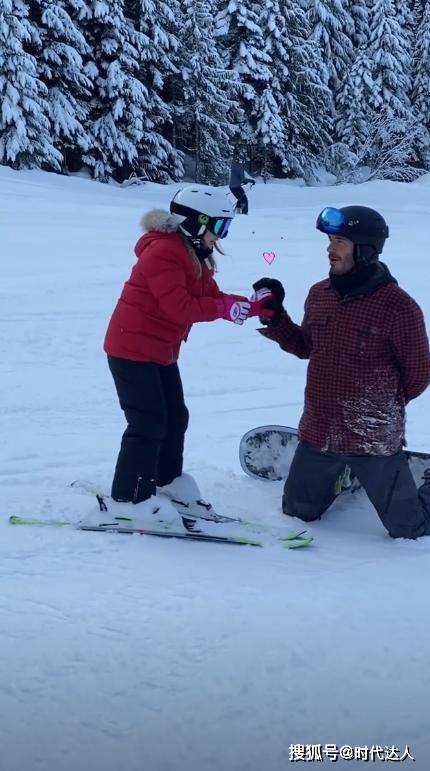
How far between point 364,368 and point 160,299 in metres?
1.17

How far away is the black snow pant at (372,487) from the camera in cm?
401

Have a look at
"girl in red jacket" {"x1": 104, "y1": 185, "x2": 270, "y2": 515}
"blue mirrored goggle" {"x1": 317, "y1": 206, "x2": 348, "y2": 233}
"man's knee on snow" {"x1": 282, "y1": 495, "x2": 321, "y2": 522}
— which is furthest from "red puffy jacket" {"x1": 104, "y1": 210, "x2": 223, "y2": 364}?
A: "man's knee on snow" {"x1": 282, "y1": 495, "x2": 321, "y2": 522}

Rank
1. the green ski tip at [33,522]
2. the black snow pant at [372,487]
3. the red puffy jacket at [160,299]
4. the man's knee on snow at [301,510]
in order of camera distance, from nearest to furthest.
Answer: the red puffy jacket at [160,299] < the green ski tip at [33,522] < the black snow pant at [372,487] < the man's knee on snow at [301,510]

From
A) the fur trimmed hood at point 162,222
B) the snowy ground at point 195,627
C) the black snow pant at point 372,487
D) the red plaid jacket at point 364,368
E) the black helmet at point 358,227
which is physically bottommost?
the snowy ground at point 195,627

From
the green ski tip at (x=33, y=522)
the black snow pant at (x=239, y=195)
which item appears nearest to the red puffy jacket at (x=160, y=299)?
the black snow pant at (x=239, y=195)

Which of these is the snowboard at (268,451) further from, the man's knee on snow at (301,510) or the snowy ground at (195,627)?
the man's knee on snow at (301,510)

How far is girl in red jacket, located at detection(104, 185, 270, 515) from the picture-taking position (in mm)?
3684

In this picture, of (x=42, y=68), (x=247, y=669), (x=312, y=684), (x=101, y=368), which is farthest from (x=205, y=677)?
(x=42, y=68)

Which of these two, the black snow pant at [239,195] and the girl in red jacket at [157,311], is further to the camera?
the black snow pant at [239,195]

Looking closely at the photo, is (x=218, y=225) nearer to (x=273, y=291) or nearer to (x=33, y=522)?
(x=273, y=291)

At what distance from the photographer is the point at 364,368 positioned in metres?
4.01

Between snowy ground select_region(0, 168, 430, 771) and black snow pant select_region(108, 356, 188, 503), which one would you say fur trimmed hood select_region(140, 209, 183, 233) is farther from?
snowy ground select_region(0, 168, 430, 771)

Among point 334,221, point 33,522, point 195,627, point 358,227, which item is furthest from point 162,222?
point 195,627

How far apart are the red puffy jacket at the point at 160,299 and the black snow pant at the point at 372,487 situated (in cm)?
100
